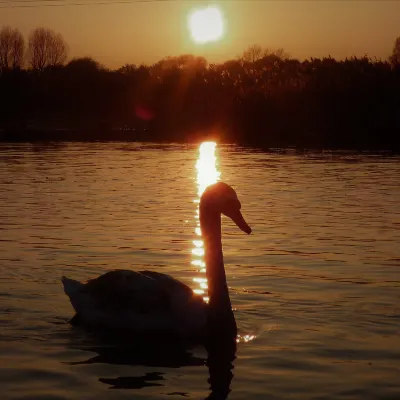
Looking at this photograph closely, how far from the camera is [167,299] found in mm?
8453

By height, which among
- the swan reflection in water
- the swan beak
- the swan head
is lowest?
the swan reflection in water

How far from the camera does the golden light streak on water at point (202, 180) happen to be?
436 inches

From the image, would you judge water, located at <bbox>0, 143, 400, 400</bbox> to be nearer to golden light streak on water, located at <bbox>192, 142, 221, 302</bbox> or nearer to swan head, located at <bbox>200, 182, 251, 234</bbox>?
golden light streak on water, located at <bbox>192, 142, 221, 302</bbox>

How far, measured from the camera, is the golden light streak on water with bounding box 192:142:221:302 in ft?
36.4

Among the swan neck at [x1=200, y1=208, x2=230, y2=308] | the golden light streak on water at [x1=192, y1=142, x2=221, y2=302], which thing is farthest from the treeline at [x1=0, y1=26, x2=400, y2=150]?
the swan neck at [x1=200, y1=208, x2=230, y2=308]

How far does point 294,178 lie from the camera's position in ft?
77.3

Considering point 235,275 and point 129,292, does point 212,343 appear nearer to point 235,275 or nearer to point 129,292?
Result: point 129,292

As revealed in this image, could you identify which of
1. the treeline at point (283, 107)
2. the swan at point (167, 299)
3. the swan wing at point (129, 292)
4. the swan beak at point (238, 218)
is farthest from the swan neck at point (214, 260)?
the treeline at point (283, 107)

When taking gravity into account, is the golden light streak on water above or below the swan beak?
below

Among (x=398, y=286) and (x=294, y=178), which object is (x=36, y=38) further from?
(x=398, y=286)

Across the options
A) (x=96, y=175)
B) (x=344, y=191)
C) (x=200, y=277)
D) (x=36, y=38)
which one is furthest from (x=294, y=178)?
(x=36, y=38)

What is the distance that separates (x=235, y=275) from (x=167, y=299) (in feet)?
9.70

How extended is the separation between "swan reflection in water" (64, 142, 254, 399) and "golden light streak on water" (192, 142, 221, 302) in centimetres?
126

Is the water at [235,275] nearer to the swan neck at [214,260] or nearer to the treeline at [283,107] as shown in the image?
the swan neck at [214,260]
